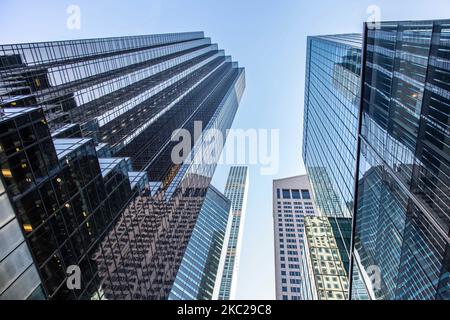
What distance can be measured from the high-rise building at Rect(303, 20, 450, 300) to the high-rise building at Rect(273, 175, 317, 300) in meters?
48.5

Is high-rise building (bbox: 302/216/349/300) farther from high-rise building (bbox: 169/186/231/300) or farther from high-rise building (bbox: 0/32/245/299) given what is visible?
high-rise building (bbox: 0/32/245/299)

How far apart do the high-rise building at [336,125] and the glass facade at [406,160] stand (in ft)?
19.2

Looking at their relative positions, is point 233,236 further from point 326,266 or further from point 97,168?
point 97,168

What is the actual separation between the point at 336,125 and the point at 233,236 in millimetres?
109253

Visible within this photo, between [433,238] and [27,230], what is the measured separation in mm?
27734

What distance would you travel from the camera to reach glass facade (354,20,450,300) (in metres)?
18.2

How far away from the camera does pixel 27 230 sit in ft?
44.6

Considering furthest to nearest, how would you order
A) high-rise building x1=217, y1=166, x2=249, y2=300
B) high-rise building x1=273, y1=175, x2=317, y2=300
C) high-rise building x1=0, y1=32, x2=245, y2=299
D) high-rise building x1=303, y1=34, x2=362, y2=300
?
high-rise building x1=217, y1=166, x2=249, y2=300, high-rise building x1=273, y1=175, x2=317, y2=300, high-rise building x1=303, y1=34, x2=362, y2=300, high-rise building x1=0, y1=32, x2=245, y2=299

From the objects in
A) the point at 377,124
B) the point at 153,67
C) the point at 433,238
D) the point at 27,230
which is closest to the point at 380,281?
the point at 433,238

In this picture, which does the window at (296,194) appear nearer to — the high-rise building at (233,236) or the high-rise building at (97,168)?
the high-rise building at (233,236)

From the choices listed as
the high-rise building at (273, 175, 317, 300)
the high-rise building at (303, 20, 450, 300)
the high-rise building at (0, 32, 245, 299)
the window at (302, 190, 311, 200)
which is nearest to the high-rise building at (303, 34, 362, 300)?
the high-rise building at (303, 20, 450, 300)

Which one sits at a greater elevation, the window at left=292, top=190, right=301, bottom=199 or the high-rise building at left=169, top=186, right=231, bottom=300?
the high-rise building at left=169, top=186, right=231, bottom=300

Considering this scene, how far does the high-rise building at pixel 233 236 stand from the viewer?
11211 centimetres
